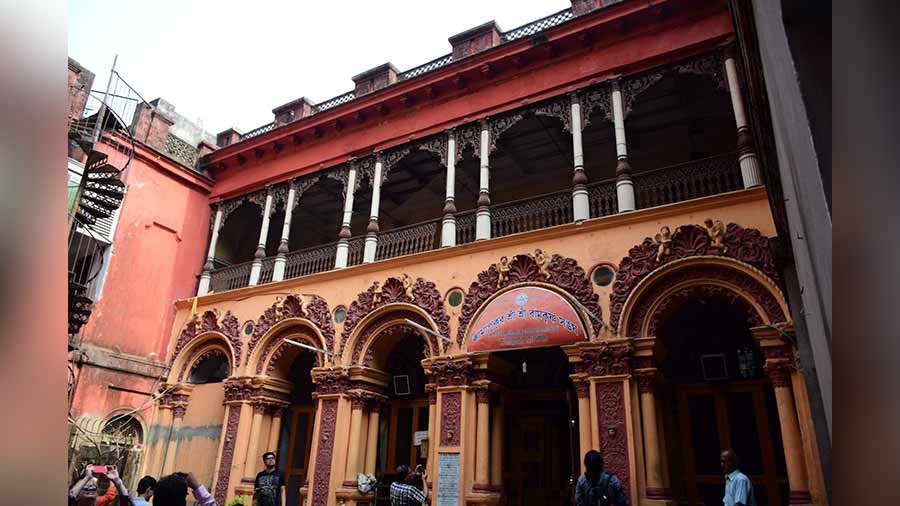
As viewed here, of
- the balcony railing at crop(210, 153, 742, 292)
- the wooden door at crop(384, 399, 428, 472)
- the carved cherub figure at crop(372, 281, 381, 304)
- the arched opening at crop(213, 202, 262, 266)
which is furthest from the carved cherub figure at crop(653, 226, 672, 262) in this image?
the arched opening at crop(213, 202, 262, 266)

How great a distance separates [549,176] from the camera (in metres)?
15.0

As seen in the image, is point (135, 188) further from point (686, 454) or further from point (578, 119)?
point (686, 454)

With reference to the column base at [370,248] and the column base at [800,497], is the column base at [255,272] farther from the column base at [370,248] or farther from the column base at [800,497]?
the column base at [800,497]

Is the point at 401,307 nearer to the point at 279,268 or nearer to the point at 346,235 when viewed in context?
the point at 346,235

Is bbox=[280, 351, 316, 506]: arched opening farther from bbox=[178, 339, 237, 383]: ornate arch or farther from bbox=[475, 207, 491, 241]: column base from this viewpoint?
bbox=[475, 207, 491, 241]: column base

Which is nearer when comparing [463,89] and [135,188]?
[463,89]

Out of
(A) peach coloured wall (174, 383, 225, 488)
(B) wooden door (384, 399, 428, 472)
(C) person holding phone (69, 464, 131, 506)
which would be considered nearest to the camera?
(C) person holding phone (69, 464, 131, 506)

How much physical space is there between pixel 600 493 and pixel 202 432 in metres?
11.3

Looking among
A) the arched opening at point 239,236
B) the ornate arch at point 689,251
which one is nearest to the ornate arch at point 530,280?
the ornate arch at point 689,251

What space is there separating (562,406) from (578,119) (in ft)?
18.8

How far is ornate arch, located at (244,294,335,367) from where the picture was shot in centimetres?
1269

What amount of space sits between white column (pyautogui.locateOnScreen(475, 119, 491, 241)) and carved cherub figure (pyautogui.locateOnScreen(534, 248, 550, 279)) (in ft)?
4.11
